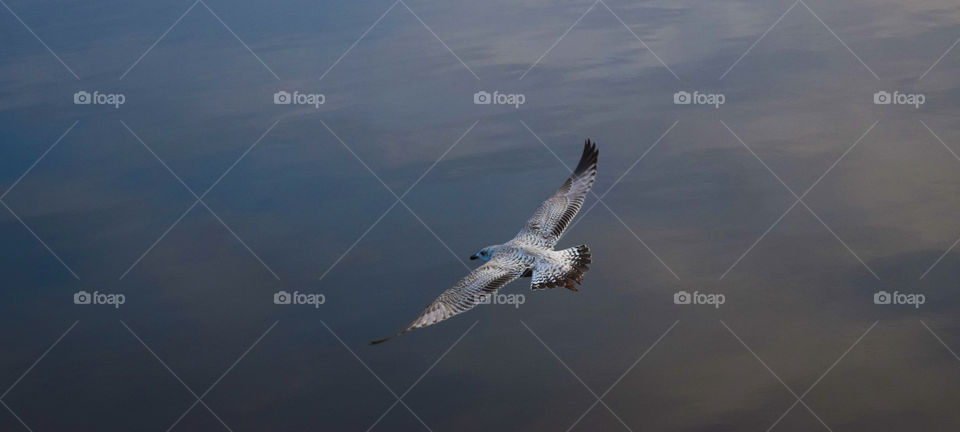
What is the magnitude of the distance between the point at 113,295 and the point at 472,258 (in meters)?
5.49

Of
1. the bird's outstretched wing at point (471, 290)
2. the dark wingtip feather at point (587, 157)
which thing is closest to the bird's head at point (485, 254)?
the bird's outstretched wing at point (471, 290)

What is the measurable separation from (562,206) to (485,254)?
5.58 feet

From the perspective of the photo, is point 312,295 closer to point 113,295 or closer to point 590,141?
point 113,295

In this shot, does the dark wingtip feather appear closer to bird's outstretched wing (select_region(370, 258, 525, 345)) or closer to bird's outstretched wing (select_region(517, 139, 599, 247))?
bird's outstretched wing (select_region(517, 139, 599, 247))

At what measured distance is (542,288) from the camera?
11.9m

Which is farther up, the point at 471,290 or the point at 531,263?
the point at 531,263

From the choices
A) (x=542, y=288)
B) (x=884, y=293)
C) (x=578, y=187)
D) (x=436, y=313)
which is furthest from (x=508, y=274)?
(x=884, y=293)

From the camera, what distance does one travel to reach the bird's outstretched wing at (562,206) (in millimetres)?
13586

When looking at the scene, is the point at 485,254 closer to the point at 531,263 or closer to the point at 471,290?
the point at 531,263

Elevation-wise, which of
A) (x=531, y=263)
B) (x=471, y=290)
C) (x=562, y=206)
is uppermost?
(x=562, y=206)

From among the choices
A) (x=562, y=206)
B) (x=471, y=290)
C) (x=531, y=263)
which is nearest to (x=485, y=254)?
(x=531, y=263)

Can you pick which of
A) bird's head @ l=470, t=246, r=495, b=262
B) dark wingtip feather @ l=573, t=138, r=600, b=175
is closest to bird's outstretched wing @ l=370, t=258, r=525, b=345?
bird's head @ l=470, t=246, r=495, b=262

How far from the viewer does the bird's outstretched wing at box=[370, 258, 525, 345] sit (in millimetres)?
11281

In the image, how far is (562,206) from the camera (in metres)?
14.2
